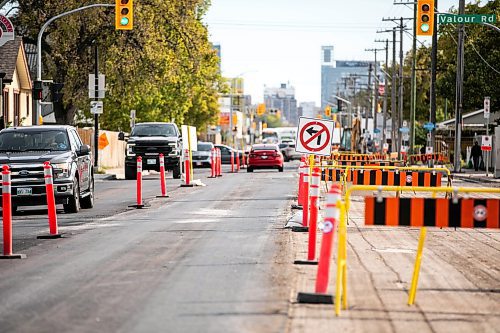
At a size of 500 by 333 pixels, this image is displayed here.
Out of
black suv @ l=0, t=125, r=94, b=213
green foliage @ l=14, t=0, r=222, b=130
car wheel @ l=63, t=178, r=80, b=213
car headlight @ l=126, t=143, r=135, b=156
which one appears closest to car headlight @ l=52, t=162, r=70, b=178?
black suv @ l=0, t=125, r=94, b=213

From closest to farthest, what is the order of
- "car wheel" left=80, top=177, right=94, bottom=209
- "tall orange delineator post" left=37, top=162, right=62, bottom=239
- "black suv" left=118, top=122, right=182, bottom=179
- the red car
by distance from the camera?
"tall orange delineator post" left=37, top=162, right=62, bottom=239, "car wheel" left=80, top=177, right=94, bottom=209, "black suv" left=118, top=122, right=182, bottom=179, the red car

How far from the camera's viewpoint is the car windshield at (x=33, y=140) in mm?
23344

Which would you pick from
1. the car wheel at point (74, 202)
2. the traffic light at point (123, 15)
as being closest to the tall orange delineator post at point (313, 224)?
the car wheel at point (74, 202)

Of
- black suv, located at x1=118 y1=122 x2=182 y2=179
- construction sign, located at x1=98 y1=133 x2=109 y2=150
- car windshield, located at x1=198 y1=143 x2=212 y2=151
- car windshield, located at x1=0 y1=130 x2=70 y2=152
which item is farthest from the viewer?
car windshield, located at x1=198 y1=143 x2=212 y2=151

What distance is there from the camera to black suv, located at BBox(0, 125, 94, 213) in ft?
73.2

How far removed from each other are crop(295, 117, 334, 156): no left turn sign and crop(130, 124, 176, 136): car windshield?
2579 centimetres

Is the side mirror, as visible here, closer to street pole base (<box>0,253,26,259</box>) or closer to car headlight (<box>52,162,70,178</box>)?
car headlight (<box>52,162,70,178</box>)

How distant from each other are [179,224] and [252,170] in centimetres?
3638

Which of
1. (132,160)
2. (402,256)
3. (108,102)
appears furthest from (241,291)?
(108,102)

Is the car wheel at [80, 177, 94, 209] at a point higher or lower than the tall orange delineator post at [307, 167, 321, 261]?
lower

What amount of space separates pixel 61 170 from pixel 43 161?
1.30 ft

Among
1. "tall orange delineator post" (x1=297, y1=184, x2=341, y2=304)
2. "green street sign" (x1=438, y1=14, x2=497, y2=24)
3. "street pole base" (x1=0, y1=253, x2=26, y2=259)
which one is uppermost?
"green street sign" (x1=438, y1=14, x2=497, y2=24)

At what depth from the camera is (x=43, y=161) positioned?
22500mm

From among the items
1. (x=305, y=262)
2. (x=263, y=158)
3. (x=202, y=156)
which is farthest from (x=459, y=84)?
(x=305, y=262)
